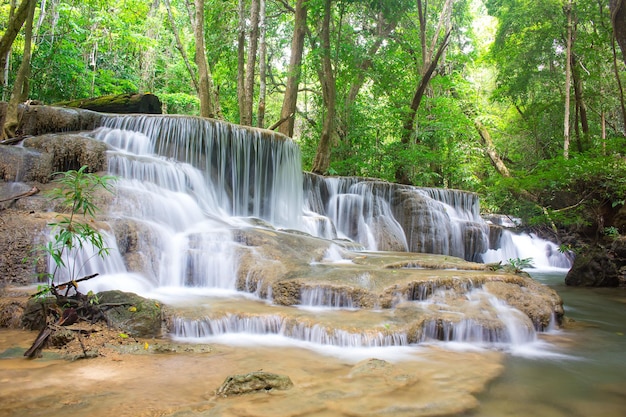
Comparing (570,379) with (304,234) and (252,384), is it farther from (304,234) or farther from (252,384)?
(304,234)

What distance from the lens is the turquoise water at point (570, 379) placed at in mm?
3121

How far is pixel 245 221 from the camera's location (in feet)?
32.1

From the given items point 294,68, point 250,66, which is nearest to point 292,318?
point 250,66

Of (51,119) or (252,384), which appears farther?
(51,119)

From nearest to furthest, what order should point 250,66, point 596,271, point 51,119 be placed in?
point 51,119 → point 596,271 → point 250,66

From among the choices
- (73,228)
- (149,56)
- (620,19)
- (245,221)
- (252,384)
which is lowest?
(252,384)

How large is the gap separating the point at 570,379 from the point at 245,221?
7.13 meters

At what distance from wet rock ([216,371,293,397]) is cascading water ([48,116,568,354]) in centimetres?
137

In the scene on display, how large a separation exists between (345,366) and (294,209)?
8.59 m

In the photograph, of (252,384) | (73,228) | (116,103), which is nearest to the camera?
(252,384)

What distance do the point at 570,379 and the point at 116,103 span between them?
13.2 metres

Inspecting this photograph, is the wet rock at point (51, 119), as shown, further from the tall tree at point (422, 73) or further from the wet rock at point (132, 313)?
the tall tree at point (422, 73)

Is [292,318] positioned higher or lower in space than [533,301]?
lower

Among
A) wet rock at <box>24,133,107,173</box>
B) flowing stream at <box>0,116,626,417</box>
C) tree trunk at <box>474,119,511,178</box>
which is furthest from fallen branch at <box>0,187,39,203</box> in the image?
tree trunk at <box>474,119,511,178</box>
